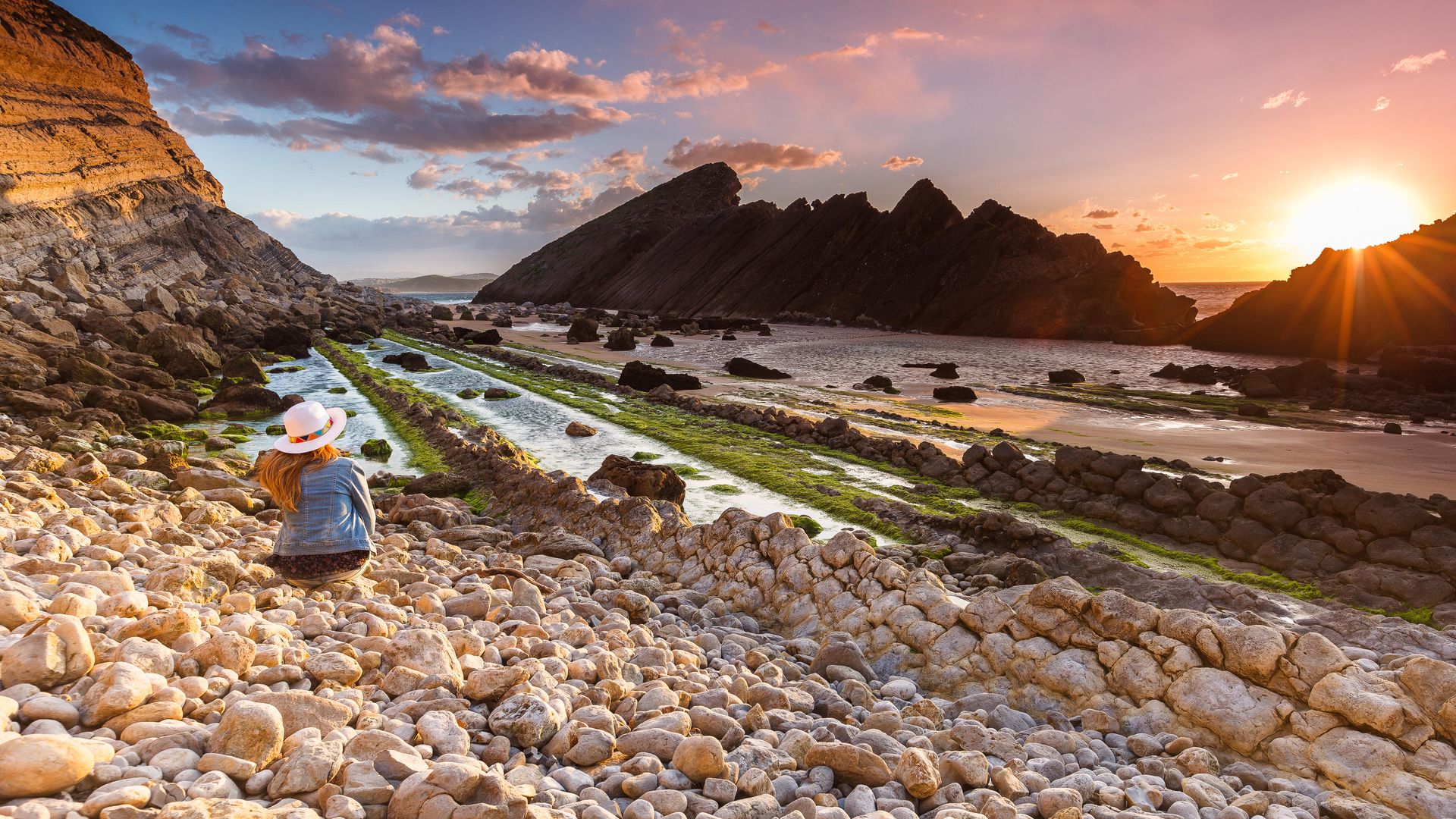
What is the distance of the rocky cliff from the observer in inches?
920

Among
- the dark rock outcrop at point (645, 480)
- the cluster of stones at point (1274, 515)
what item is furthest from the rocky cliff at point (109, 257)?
the cluster of stones at point (1274, 515)

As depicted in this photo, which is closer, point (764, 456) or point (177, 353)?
point (764, 456)

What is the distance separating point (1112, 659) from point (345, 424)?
1076cm

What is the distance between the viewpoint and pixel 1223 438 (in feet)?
84.4

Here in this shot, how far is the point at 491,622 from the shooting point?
6574 millimetres

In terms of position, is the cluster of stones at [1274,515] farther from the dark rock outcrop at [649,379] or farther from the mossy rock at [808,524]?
the dark rock outcrop at [649,379]

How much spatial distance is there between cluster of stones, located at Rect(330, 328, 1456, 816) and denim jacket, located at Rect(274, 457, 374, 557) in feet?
13.4

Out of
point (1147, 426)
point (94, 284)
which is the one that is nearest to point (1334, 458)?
point (1147, 426)

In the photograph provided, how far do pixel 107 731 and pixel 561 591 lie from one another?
474 cm

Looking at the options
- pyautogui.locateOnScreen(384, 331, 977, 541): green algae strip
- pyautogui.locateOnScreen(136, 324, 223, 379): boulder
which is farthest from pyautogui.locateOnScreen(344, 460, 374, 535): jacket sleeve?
pyautogui.locateOnScreen(136, 324, 223, 379): boulder

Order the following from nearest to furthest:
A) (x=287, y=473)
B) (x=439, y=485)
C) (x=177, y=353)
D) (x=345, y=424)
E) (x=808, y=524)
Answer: (x=287, y=473) → (x=345, y=424) → (x=808, y=524) → (x=439, y=485) → (x=177, y=353)

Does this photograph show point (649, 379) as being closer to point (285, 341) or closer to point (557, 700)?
point (285, 341)

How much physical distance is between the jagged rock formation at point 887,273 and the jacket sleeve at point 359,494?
286 ft

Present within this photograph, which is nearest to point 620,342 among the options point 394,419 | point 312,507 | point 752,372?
point 752,372
